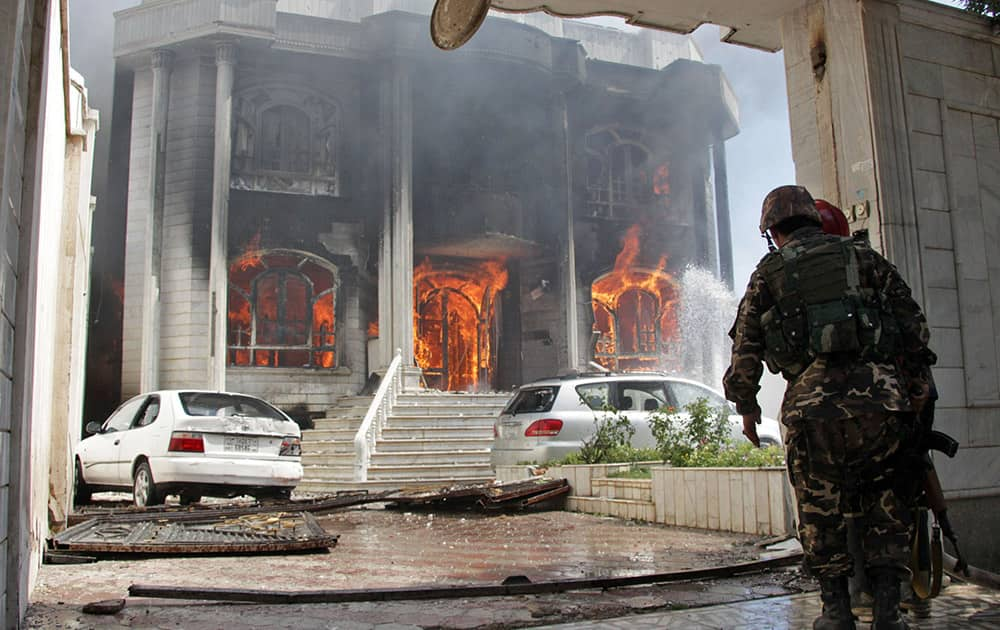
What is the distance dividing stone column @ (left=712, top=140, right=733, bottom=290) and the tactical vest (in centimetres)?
2170

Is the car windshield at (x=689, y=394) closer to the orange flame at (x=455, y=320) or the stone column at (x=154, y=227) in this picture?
the orange flame at (x=455, y=320)

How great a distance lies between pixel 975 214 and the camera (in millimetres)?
5398

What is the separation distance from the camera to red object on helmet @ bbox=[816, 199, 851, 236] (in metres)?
4.37

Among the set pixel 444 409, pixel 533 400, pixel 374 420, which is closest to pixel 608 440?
pixel 533 400

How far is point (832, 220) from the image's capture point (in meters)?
4.39

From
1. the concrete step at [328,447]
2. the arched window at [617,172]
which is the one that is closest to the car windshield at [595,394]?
the concrete step at [328,447]

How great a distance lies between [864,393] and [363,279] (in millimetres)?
17925

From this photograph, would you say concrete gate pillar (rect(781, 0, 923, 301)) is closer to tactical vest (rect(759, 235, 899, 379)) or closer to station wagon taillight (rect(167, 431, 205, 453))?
tactical vest (rect(759, 235, 899, 379))

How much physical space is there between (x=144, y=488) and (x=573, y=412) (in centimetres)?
539

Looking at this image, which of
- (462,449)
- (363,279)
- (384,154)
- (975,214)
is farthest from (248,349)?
(975,214)

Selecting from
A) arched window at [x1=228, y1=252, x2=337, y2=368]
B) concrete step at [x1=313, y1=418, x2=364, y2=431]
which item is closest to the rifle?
concrete step at [x1=313, y1=418, x2=364, y2=431]

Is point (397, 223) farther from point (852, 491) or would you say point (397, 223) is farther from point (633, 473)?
point (852, 491)

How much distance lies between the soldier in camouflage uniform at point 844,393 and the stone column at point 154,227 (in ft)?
57.0

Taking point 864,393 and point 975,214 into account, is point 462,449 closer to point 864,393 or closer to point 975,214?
point 975,214
